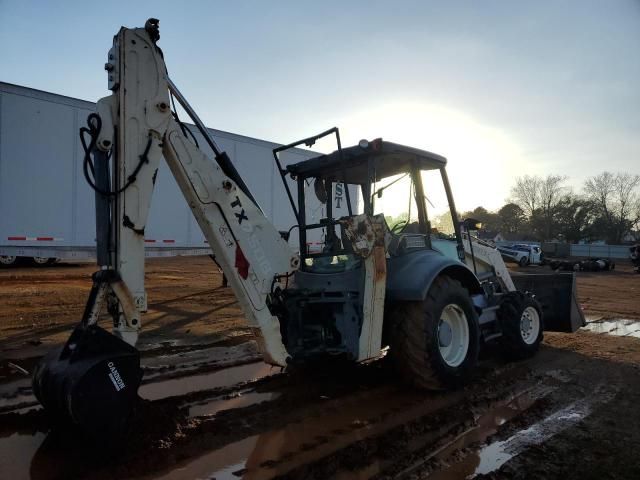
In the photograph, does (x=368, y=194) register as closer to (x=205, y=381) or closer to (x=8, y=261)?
(x=205, y=381)

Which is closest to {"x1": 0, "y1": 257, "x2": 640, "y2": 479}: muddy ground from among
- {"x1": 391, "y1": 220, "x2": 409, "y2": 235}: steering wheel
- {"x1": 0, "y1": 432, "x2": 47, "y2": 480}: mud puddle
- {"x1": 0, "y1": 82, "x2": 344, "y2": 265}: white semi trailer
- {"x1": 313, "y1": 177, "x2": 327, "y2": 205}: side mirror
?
{"x1": 0, "y1": 432, "x2": 47, "y2": 480}: mud puddle

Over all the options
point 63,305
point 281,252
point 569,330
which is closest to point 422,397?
point 281,252

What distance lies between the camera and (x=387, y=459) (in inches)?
131

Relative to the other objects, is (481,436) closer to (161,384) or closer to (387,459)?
(387,459)

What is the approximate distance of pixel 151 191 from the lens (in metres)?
3.54

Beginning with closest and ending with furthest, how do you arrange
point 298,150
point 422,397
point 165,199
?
point 422,397
point 165,199
point 298,150

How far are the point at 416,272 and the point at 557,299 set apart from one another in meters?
3.74

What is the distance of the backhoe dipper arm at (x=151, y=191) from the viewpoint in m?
3.44

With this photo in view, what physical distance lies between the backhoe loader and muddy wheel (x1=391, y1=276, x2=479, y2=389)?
Result: 0.6 inches

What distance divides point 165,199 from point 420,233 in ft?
27.9

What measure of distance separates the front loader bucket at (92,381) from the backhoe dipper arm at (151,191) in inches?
8.1

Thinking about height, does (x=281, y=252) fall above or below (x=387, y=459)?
above

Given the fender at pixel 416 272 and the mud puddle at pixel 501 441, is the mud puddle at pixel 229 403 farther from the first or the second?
the mud puddle at pixel 501 441

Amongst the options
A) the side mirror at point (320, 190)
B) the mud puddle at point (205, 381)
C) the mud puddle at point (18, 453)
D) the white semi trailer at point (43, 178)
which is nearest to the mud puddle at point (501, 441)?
the mud puddle at point (205, 381)
